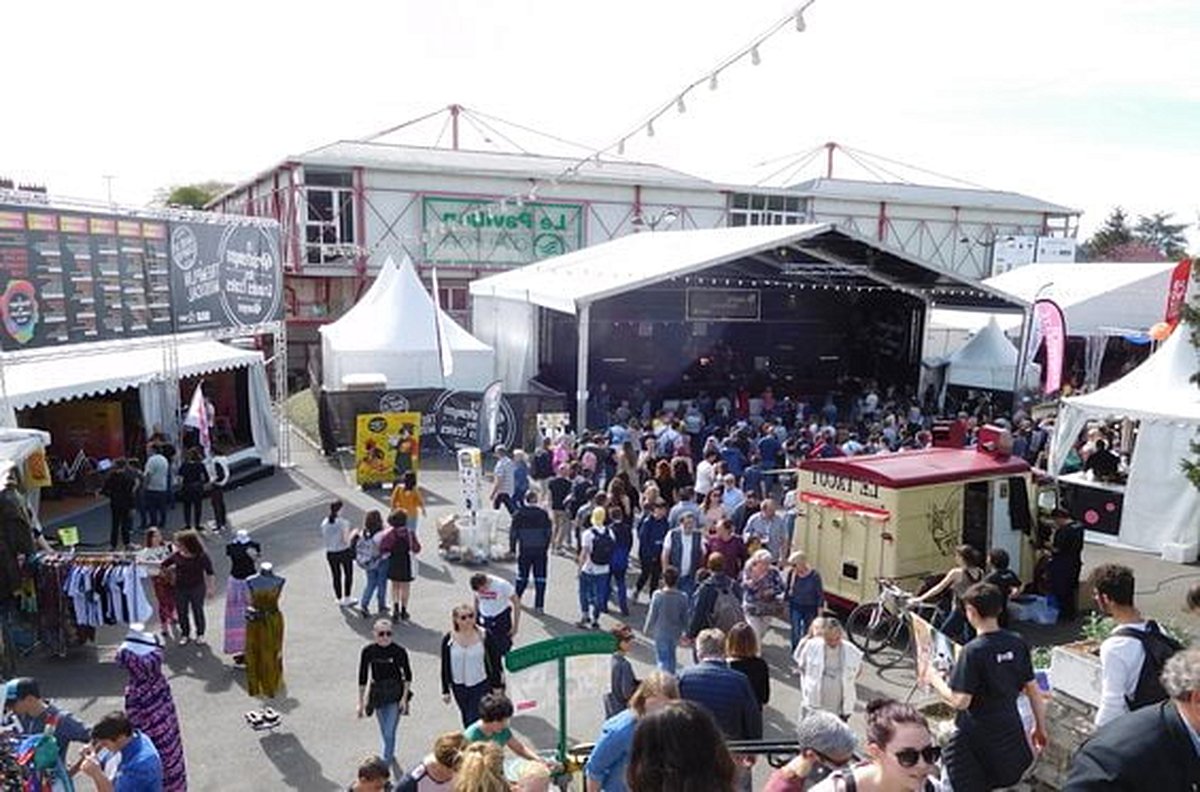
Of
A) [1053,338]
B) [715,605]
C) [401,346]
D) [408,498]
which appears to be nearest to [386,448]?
[408,498]

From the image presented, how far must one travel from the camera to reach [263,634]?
7730 mm

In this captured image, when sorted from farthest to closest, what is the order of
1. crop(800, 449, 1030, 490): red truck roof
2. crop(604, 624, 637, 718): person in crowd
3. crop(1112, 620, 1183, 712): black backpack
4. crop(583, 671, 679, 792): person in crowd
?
crop(800, 449, 1030, 490): red truck roof
crop(604, 624, 637, 718): person in crowd
crop(1112, 620, 1183, 712): black backpack
crop(583, 671, 679, 792): person in crowd

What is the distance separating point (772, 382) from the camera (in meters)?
28.3

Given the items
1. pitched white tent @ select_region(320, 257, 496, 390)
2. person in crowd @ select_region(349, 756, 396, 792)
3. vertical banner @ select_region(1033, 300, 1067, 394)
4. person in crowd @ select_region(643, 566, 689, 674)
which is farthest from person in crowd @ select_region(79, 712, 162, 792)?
vertical banner @ select_region(1033, 300, 1067, 394)

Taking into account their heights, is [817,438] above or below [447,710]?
above

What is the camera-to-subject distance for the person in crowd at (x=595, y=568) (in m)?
9.45

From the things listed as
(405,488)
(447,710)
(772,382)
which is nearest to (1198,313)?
(447,710)

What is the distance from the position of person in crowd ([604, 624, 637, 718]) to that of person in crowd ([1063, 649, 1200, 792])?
3525 millimetres

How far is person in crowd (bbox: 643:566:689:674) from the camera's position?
7785mm

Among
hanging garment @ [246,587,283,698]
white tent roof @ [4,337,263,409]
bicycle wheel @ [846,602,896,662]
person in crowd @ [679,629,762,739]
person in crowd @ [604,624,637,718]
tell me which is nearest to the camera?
person in crowd @ [679,629,762,739]

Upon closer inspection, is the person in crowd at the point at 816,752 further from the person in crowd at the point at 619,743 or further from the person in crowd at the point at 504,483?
the person in crowd at the point at 504,483

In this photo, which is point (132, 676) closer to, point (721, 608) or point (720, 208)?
point (721, 608)

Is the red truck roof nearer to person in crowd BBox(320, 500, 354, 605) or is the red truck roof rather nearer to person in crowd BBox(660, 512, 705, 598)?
person in crowd BBox(660, 512, 705, 598)

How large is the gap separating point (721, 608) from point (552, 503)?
16.7 ft
